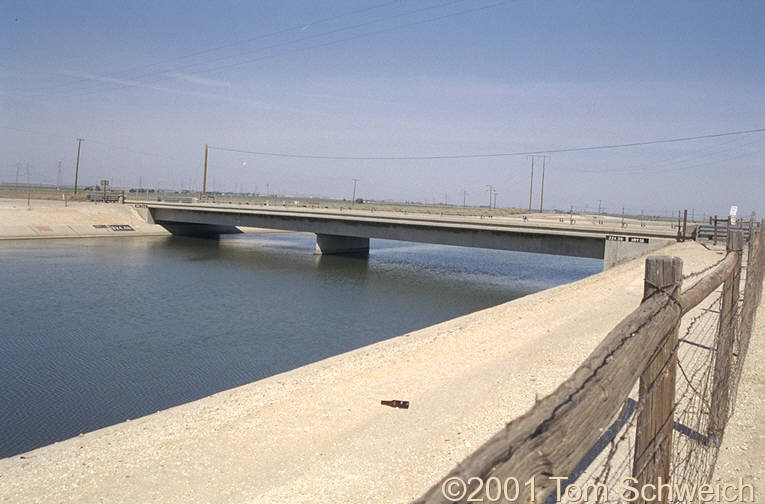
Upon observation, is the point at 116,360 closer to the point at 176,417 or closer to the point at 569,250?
the point at 176,417

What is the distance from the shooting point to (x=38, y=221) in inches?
2248

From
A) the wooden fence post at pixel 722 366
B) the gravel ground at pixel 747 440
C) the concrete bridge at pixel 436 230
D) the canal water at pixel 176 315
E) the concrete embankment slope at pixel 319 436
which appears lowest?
the canal water at pixel 176 315

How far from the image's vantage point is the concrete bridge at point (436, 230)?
124 ft

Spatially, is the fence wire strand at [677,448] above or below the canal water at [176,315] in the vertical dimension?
above

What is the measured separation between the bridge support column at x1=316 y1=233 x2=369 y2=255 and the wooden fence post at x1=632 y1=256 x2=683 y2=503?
51.3m

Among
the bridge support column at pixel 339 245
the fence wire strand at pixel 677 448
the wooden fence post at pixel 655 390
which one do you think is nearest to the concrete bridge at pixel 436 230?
the bridge support column at pixel 339 245

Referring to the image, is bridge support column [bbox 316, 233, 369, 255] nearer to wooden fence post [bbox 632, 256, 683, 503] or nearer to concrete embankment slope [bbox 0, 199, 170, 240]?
concrete embankment slope [bbox 0, 199, 170, 240]

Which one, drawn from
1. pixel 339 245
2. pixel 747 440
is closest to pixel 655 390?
pixel 747 440

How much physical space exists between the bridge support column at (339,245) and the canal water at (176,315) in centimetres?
263

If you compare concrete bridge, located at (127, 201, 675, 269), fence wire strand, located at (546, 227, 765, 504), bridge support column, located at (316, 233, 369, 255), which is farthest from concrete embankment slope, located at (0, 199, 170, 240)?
fence wire strand, located at (546, 227, 765, 504)

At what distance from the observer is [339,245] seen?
2191 inches

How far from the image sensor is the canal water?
13914 mm

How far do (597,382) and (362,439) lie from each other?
5993 millimetres

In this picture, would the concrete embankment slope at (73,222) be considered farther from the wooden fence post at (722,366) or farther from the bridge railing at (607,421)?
the bridge railing at (607,421)
